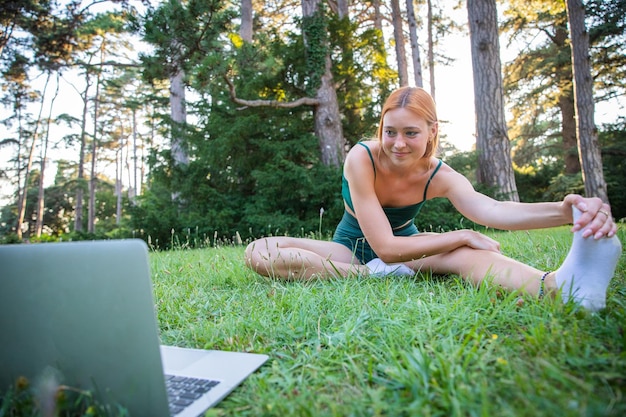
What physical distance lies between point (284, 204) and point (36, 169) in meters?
25.5

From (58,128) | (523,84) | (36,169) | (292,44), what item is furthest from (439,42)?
(36,169)

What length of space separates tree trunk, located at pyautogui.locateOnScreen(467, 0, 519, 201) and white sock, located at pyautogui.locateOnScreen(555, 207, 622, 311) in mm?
6588

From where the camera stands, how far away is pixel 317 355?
129cm

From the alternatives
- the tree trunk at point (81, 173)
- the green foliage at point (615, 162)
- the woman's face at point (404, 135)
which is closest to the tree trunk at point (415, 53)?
the green foliage at point (615, 162)

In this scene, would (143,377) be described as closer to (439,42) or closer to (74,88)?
(439,42)

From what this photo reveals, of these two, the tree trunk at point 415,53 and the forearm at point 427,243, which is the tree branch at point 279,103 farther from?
the forearm at point 427,243

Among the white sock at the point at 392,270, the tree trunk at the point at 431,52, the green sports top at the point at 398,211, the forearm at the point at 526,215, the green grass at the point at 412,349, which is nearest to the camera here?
the green grass at the point at 412,349

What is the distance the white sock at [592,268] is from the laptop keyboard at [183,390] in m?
1.36

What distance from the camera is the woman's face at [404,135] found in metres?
2.11

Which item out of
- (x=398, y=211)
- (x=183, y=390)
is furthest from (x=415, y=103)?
(x=183, y=390)

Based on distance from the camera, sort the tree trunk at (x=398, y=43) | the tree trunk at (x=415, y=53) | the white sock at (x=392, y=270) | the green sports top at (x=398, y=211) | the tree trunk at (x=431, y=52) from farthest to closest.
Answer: the tree trunk at (x=431, y=52)
the tree trunk at (x=398, y=43)
the tree trunk at (x=415, y=53)
the green sports top at (x=398, y=211)
the white sock at (x=392, y=270)

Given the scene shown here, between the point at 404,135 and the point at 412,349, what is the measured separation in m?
1.26

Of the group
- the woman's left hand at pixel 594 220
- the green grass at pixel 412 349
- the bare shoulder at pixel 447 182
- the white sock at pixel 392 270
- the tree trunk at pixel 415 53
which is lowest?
the green grass at pixel 412 349

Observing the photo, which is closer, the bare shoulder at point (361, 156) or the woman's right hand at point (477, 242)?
the woman's right hand at point (477, 242)
